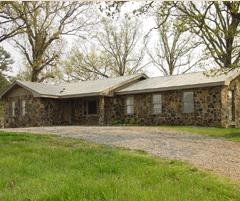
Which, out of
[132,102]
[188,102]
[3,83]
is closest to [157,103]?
[132,102]

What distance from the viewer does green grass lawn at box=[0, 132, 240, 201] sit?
5.88 metres

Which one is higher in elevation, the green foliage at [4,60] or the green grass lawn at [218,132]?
the green foliage at [4,60]

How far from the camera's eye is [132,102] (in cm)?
2752

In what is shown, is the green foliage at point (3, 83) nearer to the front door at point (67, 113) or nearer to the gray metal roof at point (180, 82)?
the front door at point (67, 113)

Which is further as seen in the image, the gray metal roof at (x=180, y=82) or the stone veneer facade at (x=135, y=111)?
the stone veneer facade at (x=135, y=111)

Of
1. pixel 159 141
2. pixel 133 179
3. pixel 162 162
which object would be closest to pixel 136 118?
pixel 159 141

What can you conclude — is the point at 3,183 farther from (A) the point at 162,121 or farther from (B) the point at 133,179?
(A) the point at 162,121

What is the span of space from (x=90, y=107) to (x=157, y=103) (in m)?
6.01

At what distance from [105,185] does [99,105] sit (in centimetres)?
2196

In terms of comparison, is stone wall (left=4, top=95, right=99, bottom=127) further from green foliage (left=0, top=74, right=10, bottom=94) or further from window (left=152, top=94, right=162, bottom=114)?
green foliage (left=0, top=74, right=10, bottom=94)

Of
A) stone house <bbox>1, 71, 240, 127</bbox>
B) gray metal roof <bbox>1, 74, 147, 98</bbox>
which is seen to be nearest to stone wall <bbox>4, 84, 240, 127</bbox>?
stone house <bbox>1, 71, 240, 127</bbox>

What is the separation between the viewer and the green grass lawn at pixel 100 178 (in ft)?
19.3

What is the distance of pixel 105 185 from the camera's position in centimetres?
627

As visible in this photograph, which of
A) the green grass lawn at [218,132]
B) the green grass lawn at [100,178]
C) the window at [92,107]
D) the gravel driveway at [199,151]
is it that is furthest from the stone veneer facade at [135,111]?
the green grass lawn at [100,178]
